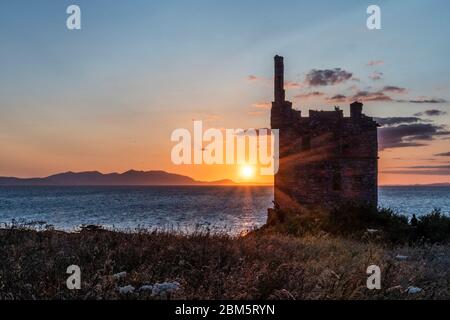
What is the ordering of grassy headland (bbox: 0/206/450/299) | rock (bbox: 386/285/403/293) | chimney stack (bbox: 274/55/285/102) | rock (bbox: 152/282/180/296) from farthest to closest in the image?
1. chimney stack (bbox: 274/55/285/102)
2. rock (bbox: 386/285/403/293)
3. grassy headland (bbox: 0/206/450/299)
4. rock (bbox: 152/282/180/296)

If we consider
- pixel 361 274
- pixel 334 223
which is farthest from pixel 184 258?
pixel 334 223

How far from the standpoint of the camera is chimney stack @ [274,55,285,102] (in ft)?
102

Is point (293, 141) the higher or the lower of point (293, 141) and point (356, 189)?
the higher

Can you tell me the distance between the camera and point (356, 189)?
2905 cm

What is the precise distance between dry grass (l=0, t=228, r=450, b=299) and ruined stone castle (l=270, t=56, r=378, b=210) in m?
17.8

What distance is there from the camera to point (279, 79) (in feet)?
104

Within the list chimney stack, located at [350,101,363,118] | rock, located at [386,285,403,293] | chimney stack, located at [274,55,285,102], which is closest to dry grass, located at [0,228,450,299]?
rock, located at [386,285,403,293]

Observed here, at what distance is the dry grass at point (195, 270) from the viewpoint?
614 centimetres

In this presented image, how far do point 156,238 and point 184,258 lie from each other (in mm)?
1919

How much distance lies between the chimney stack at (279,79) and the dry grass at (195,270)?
2084 centimetres

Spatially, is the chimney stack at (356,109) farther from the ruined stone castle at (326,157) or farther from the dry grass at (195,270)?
the dry grass at (195,270)

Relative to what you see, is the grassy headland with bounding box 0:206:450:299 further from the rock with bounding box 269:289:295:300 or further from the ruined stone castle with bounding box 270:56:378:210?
the ruined stone castle with bounding box 270:56:378:210

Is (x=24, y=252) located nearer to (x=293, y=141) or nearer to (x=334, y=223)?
(x=334, y=223)

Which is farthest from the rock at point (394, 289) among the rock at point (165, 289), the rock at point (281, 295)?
the rock at point (165, 289)
